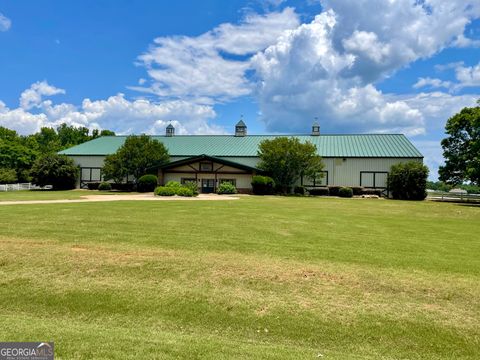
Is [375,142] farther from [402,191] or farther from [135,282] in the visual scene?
[135,282]

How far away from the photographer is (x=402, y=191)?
38.0 m

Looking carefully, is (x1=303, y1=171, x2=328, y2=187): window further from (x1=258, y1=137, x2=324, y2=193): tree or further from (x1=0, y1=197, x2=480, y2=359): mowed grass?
(x1=0, y1=197, x2=480, y2=359): mowed grass

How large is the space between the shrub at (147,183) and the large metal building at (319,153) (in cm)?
320

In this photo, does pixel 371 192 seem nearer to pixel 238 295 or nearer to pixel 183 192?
pixel 183 192

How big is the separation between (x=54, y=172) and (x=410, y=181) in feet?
134

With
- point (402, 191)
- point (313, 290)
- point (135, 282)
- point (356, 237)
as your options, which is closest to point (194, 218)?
point (356, 237)

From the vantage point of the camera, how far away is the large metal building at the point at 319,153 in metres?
42.7

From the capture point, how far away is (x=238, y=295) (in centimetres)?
658

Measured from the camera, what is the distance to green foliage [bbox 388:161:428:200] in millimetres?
37438

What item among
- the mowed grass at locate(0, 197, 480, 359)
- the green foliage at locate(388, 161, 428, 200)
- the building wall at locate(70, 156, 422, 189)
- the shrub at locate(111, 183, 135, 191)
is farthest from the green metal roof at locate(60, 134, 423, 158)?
the mowed grass at locate(0, 197, 480, 359)

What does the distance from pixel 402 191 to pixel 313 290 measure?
1375 inches

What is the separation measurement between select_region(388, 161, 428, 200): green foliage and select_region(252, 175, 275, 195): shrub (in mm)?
12969

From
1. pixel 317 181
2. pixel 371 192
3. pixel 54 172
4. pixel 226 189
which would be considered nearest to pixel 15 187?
pixel 54 172

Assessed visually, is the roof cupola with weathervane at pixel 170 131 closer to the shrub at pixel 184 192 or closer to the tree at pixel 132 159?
the tree at pixel 132 159
